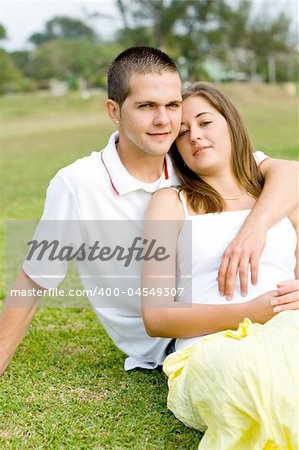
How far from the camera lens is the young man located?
254 centimetres

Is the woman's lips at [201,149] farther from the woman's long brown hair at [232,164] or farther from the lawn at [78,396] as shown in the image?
the lawn at [78,396]

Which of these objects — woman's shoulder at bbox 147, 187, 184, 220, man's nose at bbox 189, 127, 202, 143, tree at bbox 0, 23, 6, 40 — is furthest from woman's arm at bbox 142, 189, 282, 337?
tree at bbox 0, 23, 6, 40

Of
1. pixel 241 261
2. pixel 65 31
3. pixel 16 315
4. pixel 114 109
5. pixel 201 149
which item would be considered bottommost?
pixel 65 31

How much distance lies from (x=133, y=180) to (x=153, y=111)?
0.87ft

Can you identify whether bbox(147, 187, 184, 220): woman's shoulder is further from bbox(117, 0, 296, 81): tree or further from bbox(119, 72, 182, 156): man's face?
bbox(117, 0, 296, 81): tree

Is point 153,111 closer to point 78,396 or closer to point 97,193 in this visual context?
point 97,193

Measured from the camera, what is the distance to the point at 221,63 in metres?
37.4

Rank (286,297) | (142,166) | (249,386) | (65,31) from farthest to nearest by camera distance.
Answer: (65,31), (142,166), (286,297), (249,386)

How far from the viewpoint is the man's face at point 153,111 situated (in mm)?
2537

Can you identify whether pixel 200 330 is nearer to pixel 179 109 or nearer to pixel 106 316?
pixel 106 316

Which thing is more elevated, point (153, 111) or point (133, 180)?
point (153, 111)

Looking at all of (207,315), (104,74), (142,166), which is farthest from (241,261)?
(104,74)

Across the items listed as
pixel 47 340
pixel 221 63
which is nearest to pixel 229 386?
pixel 47 340

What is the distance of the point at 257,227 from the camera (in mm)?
2508
